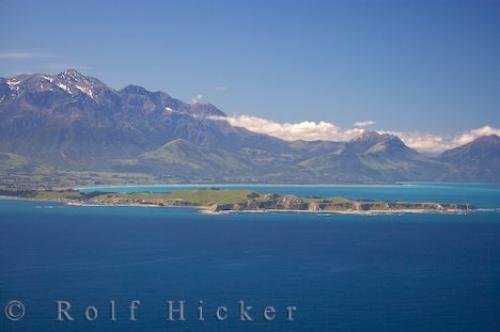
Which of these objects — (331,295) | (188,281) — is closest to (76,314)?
(188,281)

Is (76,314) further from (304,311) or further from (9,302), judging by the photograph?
(304,311)

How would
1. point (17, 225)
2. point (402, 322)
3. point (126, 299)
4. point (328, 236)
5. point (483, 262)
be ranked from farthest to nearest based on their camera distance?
point (17, 225)
point (328, 236)
point (483, 262)
point (126, 299)
point (402, 322)

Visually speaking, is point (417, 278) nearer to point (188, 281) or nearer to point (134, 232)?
point (188, 281)

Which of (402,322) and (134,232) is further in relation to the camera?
(134,232)

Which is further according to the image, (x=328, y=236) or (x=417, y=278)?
(x=328, y=236)

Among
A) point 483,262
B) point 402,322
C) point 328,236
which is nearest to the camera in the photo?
point 402,322

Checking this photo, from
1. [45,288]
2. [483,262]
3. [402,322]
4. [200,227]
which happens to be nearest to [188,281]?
[45,288]
